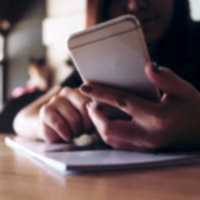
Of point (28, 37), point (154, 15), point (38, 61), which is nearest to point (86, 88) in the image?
point (154, 15)

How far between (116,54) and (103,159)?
0.46ft

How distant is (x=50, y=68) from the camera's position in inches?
168

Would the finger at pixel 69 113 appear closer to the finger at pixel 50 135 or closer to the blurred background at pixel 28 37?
the finger at pixel 50 135

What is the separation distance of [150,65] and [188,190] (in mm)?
212

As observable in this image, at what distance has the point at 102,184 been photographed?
1.52 feet

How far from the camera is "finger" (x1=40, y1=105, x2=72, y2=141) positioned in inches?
31.8

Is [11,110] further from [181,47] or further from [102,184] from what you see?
[102,184]

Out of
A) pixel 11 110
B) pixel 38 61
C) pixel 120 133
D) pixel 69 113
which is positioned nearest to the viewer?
pixel 120 133

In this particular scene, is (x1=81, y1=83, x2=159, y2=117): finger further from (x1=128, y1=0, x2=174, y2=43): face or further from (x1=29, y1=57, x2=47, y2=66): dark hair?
(x1=29, y1=57, x2=47, y2=66): dark hair

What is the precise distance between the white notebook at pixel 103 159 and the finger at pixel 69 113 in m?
0.11

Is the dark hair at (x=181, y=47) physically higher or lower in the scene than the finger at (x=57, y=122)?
higher

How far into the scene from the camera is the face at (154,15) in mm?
1146

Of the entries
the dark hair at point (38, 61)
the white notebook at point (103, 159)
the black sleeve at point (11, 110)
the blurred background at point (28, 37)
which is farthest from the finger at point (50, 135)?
the dark hair at point (38, 61)

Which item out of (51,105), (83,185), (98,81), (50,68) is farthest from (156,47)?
(50,68)
